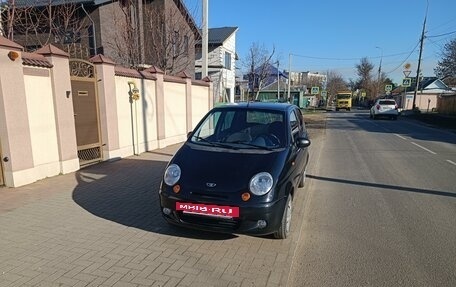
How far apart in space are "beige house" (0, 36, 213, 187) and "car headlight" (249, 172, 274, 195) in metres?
4.79

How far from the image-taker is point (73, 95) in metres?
7.80

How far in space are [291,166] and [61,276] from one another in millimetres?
2974

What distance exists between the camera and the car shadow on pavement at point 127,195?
4664 millimetres

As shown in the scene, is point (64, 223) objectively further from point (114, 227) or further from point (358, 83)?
point (358, 83)

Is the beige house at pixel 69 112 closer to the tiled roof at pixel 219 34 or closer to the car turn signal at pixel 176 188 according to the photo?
the car turn signal at pixel 176 188

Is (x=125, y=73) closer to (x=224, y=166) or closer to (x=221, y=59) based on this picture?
(x=224, y=166)

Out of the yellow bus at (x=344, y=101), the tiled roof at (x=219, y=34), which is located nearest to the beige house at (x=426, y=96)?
the yellow bus at (x=344, y=101)

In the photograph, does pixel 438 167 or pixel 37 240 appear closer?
pixel 37 240

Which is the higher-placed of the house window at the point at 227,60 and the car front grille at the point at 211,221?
the house window at the point at 227,60

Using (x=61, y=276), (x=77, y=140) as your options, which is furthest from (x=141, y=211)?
(x=77, y=140)

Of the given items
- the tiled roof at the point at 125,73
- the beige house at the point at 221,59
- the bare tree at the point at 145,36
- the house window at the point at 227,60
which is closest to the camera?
the tiled roof at the point at 125,73

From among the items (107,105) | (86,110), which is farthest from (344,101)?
(86,110)

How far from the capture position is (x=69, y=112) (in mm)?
7539

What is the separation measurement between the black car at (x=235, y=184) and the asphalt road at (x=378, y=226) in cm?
64
